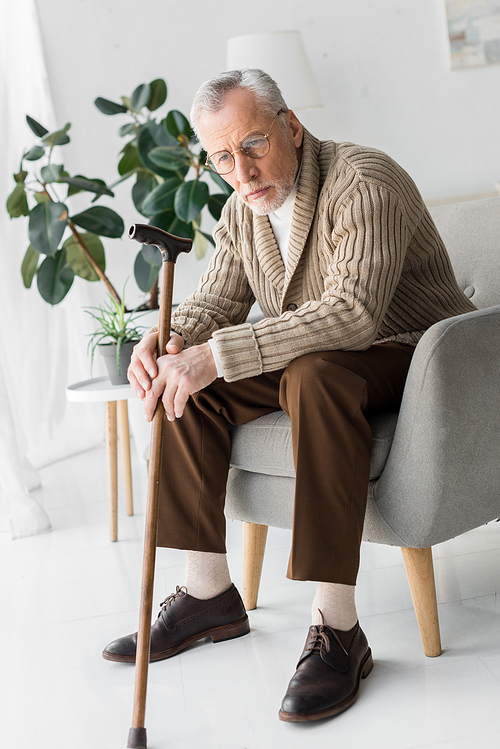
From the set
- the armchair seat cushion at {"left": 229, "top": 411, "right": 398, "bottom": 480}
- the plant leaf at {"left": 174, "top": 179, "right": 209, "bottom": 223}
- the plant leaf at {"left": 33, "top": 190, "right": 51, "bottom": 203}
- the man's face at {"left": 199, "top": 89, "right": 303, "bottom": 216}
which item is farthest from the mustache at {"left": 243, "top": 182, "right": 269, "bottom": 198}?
the plant leaf at {"left": 33, "top": 190, "right": 51, "bottom": 203}

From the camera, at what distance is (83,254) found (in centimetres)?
248

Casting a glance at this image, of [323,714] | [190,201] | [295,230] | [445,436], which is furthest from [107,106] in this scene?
[323,714]

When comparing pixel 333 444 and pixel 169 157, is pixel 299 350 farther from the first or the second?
pixel 169 157

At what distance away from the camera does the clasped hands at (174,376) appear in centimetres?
123

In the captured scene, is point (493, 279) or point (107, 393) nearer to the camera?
point (493, 279)

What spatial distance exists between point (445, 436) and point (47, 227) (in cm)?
155

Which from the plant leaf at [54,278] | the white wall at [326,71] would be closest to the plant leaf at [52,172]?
the plant leaf at [54,278]

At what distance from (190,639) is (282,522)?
11.4 inches

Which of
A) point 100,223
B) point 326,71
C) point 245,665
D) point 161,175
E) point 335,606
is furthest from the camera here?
point 326,71

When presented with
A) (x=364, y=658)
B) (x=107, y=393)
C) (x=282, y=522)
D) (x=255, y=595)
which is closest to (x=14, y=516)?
(x=107, y=393)

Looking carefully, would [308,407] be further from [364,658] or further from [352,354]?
[364,658]

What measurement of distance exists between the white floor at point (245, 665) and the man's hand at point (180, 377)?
484 mm

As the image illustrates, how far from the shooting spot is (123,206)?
3072 millimetres

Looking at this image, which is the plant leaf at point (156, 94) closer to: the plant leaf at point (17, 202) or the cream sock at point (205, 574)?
the plant leaf at point (17, 202)
